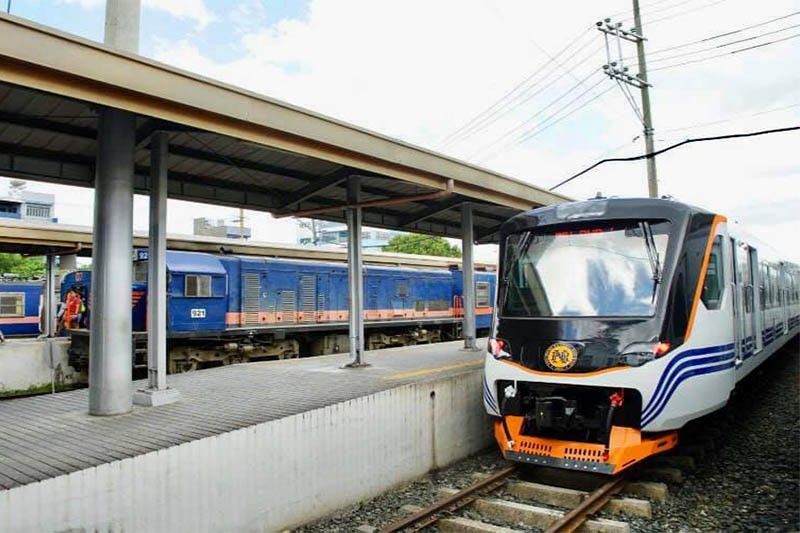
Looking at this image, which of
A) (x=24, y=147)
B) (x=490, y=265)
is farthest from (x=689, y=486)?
(x=490, y=265)

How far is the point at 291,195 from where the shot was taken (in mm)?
9906

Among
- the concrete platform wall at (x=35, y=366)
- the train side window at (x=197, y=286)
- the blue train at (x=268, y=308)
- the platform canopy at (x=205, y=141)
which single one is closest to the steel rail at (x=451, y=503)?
the platform canopy at (x=205, y=141)

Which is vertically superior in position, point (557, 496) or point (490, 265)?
point (490, 265)

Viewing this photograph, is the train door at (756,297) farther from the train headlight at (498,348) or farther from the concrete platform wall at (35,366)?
the concrete platform wall at (35,366)

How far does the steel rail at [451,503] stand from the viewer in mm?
5320

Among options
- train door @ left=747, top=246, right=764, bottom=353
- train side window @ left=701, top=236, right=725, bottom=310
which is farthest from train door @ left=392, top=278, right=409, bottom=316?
train side window @ left=701, top=236, right=725, bottom=310

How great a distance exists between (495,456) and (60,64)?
6.61m

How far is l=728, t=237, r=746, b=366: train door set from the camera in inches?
281

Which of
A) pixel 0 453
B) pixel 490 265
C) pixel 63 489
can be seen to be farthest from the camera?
pixel 490 265

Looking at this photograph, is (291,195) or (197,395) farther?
(291,195)

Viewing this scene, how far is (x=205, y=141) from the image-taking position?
24.1 feet

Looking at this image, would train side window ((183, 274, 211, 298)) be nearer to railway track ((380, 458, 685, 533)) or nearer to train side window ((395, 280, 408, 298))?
train side window ((395, 280, 408, 298))

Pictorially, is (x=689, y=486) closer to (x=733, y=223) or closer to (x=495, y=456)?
(x=495, y=456)

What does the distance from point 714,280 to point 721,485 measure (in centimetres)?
219
